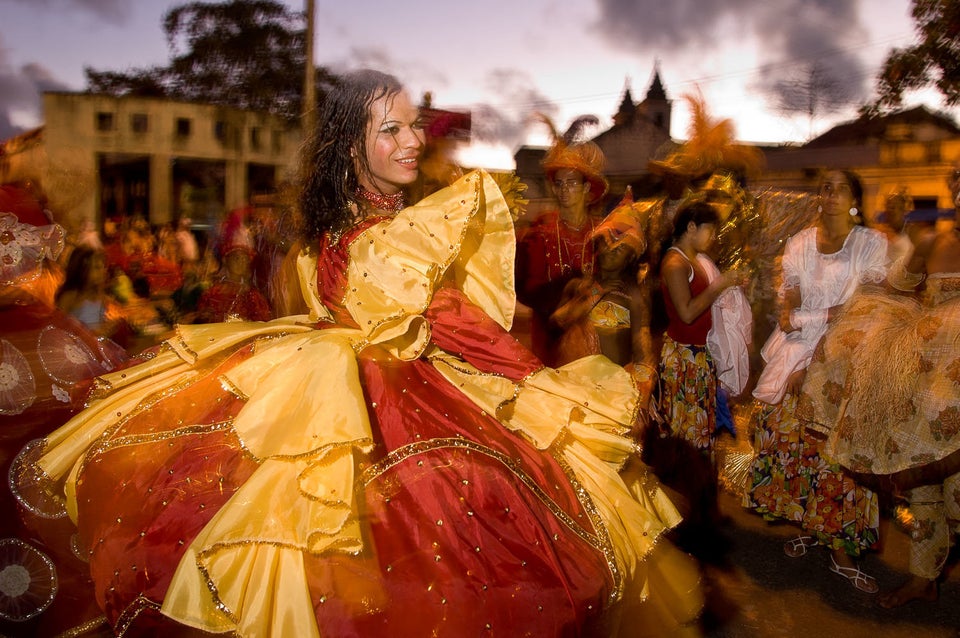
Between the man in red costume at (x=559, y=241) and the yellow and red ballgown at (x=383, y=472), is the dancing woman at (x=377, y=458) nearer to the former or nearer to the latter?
the yellow and red ballgown at (x=383, y=472)

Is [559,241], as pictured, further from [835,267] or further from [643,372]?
[835,267]

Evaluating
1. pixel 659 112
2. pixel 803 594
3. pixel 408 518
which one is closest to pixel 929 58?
pixel 803 594

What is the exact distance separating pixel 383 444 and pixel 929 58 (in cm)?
1192

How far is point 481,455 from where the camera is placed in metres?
2.07

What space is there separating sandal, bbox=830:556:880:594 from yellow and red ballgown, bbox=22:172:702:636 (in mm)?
1824

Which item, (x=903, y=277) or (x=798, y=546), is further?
(x=798, y=546)

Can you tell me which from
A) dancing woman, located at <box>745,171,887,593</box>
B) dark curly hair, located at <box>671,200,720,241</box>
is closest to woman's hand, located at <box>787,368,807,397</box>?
dancing woman, located at <box>745,171,887,593</box>

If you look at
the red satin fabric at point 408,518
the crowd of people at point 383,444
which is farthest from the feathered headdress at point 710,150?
the red satin fabric at point 408,518

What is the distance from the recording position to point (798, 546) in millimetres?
4363

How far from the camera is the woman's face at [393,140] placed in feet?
8.20

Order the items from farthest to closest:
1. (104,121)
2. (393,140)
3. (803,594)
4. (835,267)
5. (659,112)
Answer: (659,112), (104,121), (835,267), (803,594), (393,140)

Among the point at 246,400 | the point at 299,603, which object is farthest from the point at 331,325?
the point at 299,603

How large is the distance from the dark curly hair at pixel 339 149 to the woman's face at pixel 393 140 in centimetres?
2

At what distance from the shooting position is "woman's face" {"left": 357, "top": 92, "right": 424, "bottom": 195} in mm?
2500
